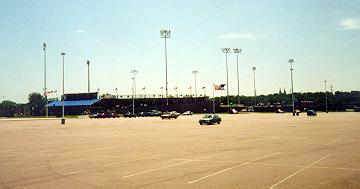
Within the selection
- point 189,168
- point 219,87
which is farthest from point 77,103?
point 189,168

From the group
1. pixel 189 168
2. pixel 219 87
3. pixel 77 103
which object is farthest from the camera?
pixel 77 103

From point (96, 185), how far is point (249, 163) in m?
6.48

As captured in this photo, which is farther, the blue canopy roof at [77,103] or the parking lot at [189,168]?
the blue canopy roof at [77,103]

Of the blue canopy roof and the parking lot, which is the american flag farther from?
the parking lot

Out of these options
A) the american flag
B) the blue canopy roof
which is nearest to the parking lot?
the american flag

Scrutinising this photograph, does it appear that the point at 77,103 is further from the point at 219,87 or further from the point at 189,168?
the point at 189,168

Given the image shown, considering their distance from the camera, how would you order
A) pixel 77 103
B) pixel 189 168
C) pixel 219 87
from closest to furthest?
1. pixel 189 168
2. pixel 219 87
3. pixel 77 103

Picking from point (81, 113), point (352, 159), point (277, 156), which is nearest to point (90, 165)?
point (277, 156)

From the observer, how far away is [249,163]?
1516 cm

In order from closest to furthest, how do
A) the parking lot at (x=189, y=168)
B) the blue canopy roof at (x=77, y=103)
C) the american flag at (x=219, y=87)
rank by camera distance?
the parking lot at (x=189, y=168), the american flag at (x=219, y=87), the blue canopy roof at (x=77, y=103)

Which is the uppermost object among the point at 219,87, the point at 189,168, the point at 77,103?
the point at 219,87

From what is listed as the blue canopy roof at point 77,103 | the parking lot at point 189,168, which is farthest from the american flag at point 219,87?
the parking lot at point 189,168

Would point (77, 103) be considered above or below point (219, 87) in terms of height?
below

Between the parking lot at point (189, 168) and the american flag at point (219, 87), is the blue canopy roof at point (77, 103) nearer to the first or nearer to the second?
the american flag at point (219, 87)
